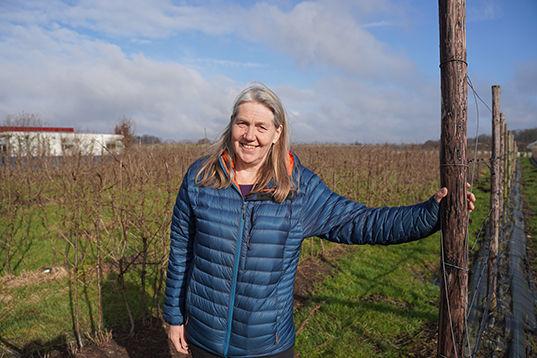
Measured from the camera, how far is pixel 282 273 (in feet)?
5.74

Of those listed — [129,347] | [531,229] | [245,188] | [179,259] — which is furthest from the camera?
[531,229]

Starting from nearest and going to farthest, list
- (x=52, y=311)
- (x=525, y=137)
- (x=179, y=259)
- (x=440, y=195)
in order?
(x=440, y=195) → (x=179, y=259) → (x=52, y=311) → (x=525, y=137)

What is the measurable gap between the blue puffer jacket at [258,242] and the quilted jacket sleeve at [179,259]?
5cm

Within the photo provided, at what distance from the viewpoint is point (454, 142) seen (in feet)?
5.72

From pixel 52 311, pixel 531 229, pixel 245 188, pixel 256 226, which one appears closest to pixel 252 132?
pixel 245 188

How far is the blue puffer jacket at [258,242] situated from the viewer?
5.52ft

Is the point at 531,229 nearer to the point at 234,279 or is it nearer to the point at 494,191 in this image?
the point at 494,191

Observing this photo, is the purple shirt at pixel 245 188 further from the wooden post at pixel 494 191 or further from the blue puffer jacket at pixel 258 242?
the wooden post at pixel 494 191

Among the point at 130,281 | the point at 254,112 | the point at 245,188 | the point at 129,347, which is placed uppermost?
the point at 254,112

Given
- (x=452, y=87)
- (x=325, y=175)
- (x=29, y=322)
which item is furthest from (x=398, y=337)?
(x=325, y=175)

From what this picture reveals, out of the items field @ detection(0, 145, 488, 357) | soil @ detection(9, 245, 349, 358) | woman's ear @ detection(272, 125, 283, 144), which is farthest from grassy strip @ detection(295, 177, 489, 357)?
woman's ear @ detection(272, 125, 283, 144)

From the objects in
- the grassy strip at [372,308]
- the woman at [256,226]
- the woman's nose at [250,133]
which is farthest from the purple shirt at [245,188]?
the grassy strip at [372,308]

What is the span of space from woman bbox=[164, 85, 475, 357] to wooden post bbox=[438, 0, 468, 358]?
0.08 m

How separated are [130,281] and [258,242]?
4203mm
